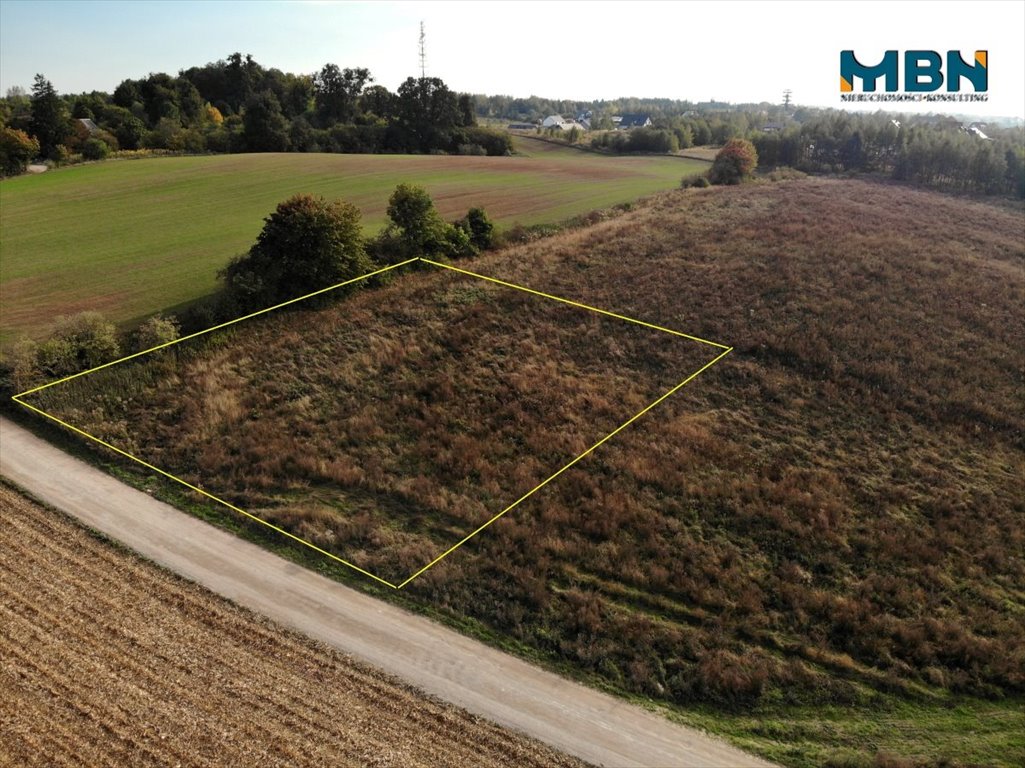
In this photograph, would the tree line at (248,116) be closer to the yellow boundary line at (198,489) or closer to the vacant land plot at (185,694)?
the yellow boundary line at (198,489)

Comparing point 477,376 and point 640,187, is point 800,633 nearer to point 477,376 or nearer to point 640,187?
point 477,376

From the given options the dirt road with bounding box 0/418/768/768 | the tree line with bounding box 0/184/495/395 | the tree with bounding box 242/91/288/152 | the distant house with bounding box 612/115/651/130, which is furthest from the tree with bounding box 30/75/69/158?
the distant house with bounding box 612/115/651/130

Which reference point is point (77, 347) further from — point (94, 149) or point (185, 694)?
point (94, 149)

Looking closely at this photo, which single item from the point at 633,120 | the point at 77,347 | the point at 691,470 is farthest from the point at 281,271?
the point at 633,120

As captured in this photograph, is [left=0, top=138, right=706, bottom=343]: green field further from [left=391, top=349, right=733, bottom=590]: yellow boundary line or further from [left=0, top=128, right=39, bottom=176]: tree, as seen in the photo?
[left=391, top=349, right=733, bottom=590]: yellow boundary line

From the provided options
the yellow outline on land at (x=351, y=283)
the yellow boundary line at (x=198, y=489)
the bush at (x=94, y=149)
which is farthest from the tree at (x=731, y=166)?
the bush at (x=94, y=149)
